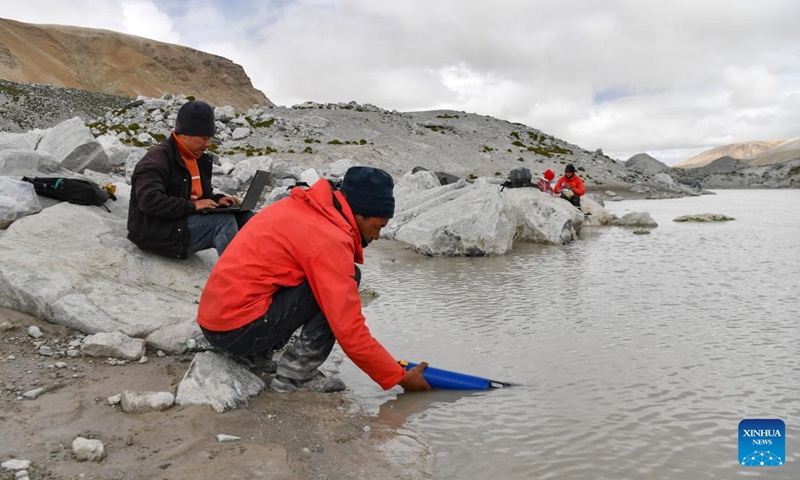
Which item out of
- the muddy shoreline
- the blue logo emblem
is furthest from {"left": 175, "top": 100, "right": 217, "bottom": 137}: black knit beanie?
the blue logo emblem

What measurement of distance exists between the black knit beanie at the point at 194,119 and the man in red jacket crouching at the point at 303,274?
5.91 feet

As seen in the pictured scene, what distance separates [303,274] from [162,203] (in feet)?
6.32

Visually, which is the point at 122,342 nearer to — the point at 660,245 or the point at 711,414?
the point at 711,414

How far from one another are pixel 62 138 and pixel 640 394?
11898mm

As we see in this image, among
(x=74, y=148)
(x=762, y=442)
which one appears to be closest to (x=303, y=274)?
(x=762, y=442)

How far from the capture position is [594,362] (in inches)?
212

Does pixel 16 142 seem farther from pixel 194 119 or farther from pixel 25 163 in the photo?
pixel 194 119

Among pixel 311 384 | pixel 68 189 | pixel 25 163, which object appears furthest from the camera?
pixel 25 163

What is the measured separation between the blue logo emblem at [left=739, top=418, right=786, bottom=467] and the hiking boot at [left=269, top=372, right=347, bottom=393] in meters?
2.73

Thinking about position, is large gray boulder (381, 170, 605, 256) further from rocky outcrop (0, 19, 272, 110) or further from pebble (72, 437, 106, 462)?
rocky outcrop (0, 19, 272, 110)

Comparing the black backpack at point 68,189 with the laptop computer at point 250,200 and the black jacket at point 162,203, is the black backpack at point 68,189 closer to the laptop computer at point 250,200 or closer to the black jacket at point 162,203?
the black jacket at point 162,203

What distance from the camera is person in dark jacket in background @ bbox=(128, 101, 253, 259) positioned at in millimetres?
5309

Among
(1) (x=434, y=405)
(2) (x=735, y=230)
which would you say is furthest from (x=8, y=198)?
(2) (x=735, y=230)

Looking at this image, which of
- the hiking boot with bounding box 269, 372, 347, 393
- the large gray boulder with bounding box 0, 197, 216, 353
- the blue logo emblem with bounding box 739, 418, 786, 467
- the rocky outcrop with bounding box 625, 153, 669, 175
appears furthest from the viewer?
the rocky outcrop with bounding box 625, 153, 669, 175
